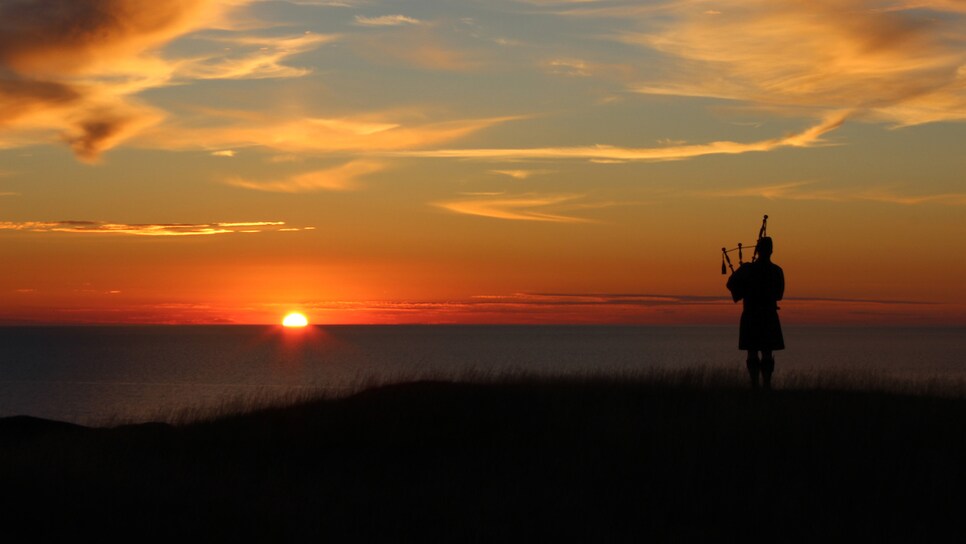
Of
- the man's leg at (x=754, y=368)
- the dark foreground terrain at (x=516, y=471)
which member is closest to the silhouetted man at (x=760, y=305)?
the man's leg at (x=754, y=368)

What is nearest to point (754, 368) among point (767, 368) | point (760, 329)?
point (767, 368)

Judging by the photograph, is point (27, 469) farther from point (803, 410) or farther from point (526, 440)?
point (803, 410)

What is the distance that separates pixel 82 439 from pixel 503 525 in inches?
374

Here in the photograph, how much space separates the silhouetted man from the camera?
69.2 ft

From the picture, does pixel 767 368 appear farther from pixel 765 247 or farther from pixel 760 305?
pixel 765 247

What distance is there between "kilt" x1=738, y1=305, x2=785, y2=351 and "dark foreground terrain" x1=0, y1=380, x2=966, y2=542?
1240 millimetres

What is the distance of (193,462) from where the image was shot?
16.3m

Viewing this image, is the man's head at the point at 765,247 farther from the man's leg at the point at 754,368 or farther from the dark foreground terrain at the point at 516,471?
the dark foreground terrain at the point at 516,471

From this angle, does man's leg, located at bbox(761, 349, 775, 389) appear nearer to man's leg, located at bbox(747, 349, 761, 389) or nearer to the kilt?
man's leg, located at bbox(747, 349, 761, 389)

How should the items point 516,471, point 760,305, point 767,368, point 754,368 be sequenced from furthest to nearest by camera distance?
1. point 760,305
2. point 754,368
3. point 767,368
4. point 516,471

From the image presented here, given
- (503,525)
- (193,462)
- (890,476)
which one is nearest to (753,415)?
(890,476)

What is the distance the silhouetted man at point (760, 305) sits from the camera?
2109 centimetres

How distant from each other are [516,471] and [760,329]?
26.3ft

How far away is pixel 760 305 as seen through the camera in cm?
2128
